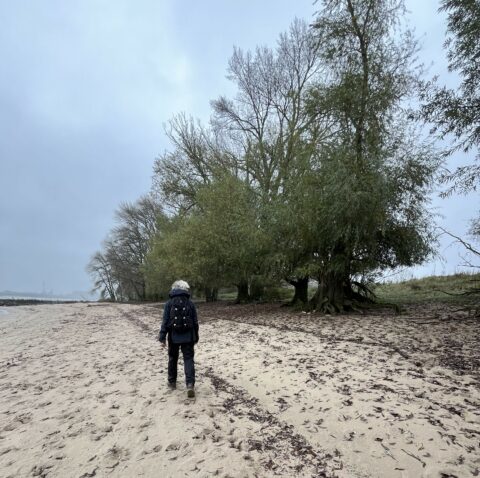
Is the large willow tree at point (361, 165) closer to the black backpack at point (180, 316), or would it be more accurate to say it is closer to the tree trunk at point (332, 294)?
the tree trunk at point (332, 294)

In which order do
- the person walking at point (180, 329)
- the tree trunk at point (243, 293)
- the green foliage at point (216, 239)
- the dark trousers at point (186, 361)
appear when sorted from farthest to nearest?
the tree trunk at point (243, 293), the green foliage at point (216, 239), the person walking at point (180, 329), the dark trousers at point (186, 361)

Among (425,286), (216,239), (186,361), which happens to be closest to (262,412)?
(186,361)

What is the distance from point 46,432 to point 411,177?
44.9 feet

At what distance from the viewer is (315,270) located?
615 inches

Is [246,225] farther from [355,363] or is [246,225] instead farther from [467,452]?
[467,452]

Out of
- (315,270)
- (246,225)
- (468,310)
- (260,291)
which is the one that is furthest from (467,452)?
(260,291)

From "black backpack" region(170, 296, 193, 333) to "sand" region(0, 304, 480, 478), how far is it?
3.61 feet

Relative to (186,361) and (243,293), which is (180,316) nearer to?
(186,361)

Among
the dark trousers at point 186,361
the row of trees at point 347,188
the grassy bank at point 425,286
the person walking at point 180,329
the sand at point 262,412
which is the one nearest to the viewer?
the sand at point 262,412

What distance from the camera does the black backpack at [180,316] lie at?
6555mm

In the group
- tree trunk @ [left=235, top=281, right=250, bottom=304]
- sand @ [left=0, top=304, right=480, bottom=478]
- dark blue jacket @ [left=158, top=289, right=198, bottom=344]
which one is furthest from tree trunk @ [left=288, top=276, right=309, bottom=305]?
dark blue jacket @ [left=158, top=289, right=198, bottom=344]

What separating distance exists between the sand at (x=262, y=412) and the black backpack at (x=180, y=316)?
110cm

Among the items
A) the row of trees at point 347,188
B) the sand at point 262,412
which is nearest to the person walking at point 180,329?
the sand at point 262,412

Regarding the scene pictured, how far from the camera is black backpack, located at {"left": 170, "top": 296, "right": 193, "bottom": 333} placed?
655 cm
